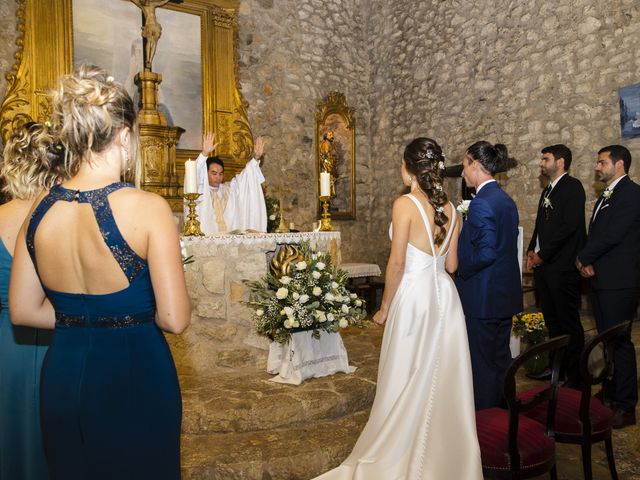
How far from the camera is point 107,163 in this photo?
1451mm

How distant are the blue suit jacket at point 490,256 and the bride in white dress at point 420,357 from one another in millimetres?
553

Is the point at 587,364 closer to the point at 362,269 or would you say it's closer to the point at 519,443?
the point at 519,443

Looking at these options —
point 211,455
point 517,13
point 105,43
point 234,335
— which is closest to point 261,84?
point 105,43

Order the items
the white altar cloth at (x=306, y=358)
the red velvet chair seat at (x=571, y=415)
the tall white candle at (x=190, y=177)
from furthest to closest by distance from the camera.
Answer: the tall white candle at (x=190, y=177), the white altar cloth at (x=306, y=358), the red velvet chair seat at (x=571, y=415)

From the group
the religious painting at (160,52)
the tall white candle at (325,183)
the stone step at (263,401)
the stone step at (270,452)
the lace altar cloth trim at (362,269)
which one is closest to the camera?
the stone step at (270,452)

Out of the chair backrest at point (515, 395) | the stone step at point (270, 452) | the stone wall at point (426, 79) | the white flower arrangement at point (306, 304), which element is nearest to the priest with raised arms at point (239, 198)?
the stone wall at point (426, 79)

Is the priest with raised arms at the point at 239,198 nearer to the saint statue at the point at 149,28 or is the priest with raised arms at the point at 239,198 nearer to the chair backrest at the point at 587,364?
the saint statue at the point at 149,28

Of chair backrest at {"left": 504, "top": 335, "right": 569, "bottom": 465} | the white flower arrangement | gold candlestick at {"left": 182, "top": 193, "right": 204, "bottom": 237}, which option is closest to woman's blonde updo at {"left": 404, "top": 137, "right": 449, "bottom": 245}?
chair backrest at {"left": 504, "top": 335, "right": 569, "bottom": 465}

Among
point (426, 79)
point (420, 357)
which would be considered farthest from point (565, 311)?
point (426, 79)

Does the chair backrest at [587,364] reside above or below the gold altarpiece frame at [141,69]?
below

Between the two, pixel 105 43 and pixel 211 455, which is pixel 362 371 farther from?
pixel 105 43

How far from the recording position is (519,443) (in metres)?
2.19

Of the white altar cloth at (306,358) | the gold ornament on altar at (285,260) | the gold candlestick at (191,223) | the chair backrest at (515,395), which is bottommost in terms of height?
the white altar cloth at (306,358)

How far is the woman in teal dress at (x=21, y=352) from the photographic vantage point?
2.08m
